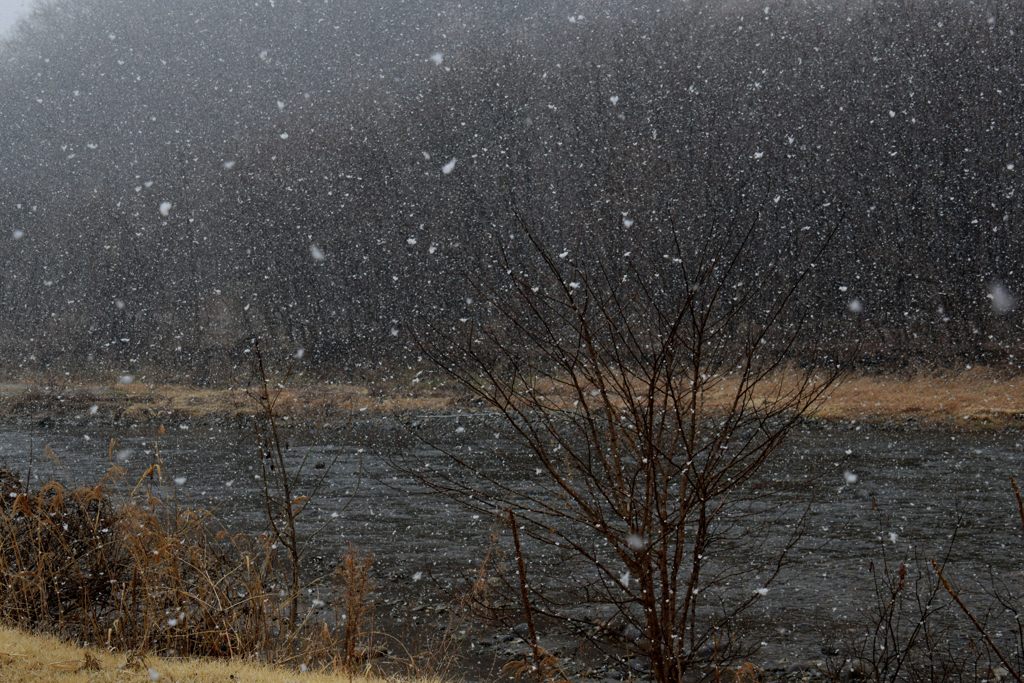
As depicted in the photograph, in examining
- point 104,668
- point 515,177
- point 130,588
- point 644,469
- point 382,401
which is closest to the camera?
point 644,469

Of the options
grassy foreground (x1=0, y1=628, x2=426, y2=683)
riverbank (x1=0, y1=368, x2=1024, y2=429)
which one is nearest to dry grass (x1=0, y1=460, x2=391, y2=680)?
grassy foreground (x1=0, y1=628, x2=426, y2=683)

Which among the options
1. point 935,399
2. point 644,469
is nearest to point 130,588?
point 644,469

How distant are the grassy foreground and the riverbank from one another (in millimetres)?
20186

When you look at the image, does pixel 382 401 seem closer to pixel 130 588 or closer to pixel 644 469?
pixel 130 588

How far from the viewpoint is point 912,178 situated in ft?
135

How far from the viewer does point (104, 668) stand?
5809 millimetres

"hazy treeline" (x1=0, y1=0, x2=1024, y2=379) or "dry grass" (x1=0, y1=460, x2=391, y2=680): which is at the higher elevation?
"hazy treeline" (x1=0, y1=0, x2=1024, y2=379)

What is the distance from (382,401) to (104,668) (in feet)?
80.2

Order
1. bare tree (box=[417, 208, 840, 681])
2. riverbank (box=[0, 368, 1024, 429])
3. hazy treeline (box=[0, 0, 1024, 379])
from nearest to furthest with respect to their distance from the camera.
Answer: bare tree (box=[417, 208, 840, 681]) → riverbank (box=[0, 368, 1024, 429]) → hazy treeline (box=[0, 0, 1024, 379])

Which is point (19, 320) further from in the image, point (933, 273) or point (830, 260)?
point (933, 273)

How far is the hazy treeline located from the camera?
1526 inches

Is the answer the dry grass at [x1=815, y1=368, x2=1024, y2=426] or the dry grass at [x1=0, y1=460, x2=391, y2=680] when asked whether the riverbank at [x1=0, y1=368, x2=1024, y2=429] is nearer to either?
the dry grass at [x1=815, y1=368, x2=1024, y2=426]

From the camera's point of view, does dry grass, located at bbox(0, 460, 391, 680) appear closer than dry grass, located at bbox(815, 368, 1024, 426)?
Yes

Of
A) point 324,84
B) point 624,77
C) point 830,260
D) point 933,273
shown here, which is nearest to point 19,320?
point 324,84
